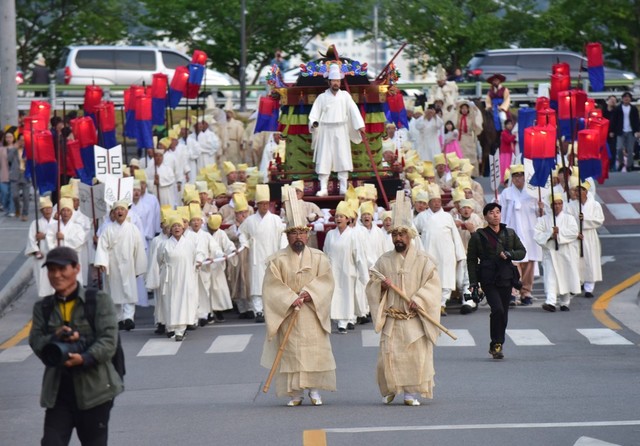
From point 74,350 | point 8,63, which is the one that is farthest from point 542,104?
point 74,350

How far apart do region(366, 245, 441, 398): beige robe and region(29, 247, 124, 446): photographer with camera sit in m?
4.46

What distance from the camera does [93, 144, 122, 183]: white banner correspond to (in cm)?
2241

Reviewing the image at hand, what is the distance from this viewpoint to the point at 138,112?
1039 inches

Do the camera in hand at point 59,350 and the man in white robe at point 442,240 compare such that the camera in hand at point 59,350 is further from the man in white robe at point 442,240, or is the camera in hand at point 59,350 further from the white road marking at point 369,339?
the man in white robe at point 442,240

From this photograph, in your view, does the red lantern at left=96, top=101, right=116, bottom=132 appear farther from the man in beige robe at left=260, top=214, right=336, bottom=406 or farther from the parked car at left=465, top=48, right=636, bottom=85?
the parked car at left=465, top=48, right=636, bottom=85

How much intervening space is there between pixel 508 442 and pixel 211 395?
13.1 ft

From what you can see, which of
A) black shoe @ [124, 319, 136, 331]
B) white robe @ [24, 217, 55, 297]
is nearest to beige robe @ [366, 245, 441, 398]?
black shoe @ [124, 319, 136, 331]

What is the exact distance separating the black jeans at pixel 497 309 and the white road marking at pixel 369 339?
2.45m

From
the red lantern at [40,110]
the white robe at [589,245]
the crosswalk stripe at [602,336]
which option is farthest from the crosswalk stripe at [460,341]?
the red lantern at [40,110]

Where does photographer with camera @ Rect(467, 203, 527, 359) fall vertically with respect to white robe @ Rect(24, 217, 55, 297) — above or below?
above

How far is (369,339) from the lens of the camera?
19.4 m

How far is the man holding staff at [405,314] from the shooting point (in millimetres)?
13820

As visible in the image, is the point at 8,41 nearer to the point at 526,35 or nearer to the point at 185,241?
the point at 185,241

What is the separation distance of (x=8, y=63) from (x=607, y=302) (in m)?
12.9
